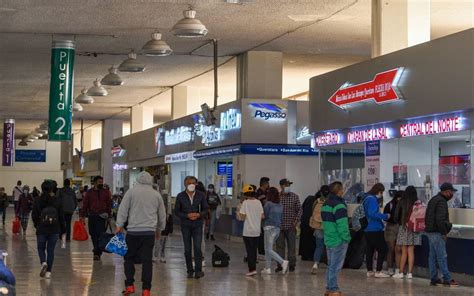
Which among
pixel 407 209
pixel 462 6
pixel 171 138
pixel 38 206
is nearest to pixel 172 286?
pixel 38 206

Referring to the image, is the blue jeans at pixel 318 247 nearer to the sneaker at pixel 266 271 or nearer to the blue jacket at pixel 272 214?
the sneaker at pixel 266 271

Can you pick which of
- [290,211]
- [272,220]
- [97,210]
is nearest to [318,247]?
[290,211]

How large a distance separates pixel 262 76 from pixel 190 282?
11.7m

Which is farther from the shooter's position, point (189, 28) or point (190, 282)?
point (189, 28)

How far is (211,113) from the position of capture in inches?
1133

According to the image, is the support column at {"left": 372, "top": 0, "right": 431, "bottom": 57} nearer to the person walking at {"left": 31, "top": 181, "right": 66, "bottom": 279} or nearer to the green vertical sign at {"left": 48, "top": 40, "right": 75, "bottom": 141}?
the person walking at {"left": 31, "top": 181, "right": 66, "bottom": 279}

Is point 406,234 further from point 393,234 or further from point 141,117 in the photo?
point 141,117

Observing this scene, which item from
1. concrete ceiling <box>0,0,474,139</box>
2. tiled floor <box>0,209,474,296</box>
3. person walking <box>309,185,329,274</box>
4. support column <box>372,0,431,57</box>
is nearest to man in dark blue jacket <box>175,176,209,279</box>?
tiled floor <box>0,209,474,296</box>

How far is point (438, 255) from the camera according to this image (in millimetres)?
15492

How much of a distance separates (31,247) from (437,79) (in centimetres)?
Result: 1201

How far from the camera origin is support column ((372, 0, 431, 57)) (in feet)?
58.9

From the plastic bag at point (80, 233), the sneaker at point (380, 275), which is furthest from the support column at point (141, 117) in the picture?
the sneaker at point (380, 275)

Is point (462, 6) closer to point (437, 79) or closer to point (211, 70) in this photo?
point (437, 79)

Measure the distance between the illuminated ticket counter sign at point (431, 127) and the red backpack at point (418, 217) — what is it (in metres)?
1.26
